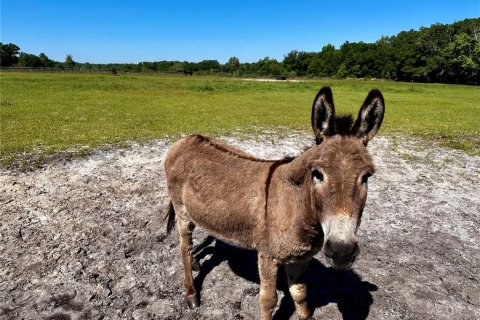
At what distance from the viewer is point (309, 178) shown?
10.3ft

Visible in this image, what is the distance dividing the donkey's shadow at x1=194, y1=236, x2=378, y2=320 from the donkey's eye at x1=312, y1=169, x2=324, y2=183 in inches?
105

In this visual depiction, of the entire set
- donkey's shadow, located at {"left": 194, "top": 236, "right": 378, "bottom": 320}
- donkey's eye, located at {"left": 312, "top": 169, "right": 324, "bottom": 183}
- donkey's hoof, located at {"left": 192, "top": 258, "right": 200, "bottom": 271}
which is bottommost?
donkey's shadow, located at {"left": 194, "top": 236, "right": 378, "bottom": 320}

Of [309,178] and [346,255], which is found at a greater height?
[309,178]

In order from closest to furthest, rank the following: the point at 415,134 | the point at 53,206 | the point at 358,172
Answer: the point at 358,172, the point at 53,206, the point at 415,134

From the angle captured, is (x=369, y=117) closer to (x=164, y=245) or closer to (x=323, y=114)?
(x=323, y=114)

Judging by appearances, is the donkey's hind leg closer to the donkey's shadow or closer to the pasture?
the pasture

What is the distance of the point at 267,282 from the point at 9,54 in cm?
15591

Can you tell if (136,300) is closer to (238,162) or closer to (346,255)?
(238,162)

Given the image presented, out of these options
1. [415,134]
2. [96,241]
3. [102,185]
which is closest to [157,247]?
[96,241]

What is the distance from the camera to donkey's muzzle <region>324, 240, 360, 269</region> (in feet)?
7.99

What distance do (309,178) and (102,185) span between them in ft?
22.4

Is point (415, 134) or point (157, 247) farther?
point (415, 134)

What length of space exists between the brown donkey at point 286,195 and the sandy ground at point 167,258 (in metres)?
0.69

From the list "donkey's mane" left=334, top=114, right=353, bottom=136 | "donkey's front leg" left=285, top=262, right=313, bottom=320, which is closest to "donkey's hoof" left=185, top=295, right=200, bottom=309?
"donkey's front leg" left=285, top=262, right=313, bottom=320
